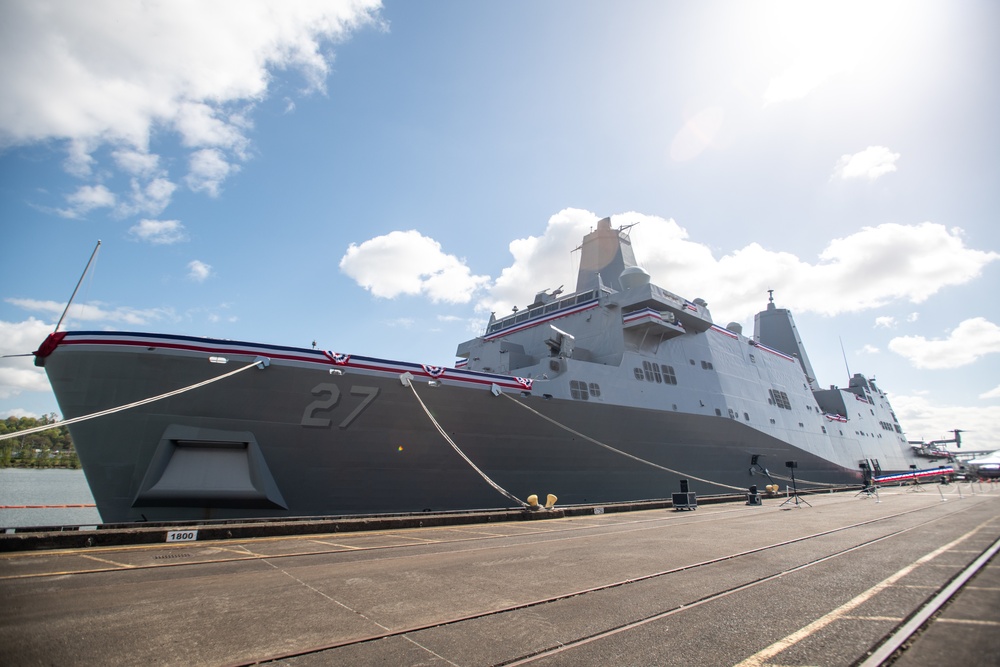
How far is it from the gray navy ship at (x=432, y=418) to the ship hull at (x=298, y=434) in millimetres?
31

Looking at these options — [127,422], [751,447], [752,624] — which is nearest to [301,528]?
[127,422]

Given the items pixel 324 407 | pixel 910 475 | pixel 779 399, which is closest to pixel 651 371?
pixel 779 399

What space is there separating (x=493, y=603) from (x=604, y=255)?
71.3ft

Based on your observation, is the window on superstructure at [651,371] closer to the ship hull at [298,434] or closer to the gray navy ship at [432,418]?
the gray navy ship at [432,418]

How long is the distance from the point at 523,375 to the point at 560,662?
14.6 m

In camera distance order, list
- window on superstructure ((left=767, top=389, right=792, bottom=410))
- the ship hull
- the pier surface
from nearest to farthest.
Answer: the pier surface < the ship hull < window on superstructure ((left=767, top=389, right=792, bottom=410))

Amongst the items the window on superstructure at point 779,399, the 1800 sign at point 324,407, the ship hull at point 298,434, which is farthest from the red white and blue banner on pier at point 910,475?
the 1800 sign at point 324,407

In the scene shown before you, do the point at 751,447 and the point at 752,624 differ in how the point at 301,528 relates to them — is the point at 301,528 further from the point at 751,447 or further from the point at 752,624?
the point at 751,447

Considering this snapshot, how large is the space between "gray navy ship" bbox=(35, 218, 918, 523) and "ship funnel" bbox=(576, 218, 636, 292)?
2.09 ft

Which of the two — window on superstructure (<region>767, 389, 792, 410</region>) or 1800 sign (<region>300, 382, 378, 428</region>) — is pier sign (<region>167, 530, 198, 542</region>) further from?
window on superstructure (<region>767, 389, 792, 410</region>)

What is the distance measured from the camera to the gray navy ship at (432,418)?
31.7 ft

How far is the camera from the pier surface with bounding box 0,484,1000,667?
121 inches

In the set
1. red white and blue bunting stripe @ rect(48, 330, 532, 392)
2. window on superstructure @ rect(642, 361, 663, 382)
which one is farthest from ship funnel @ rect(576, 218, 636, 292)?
red white and blue bunting stripe @ rect(48, 330, 532, 392)

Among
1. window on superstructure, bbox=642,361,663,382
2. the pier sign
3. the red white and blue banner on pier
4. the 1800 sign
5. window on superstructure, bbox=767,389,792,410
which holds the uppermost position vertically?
window on superstructure, bbox=642,361,663,382
